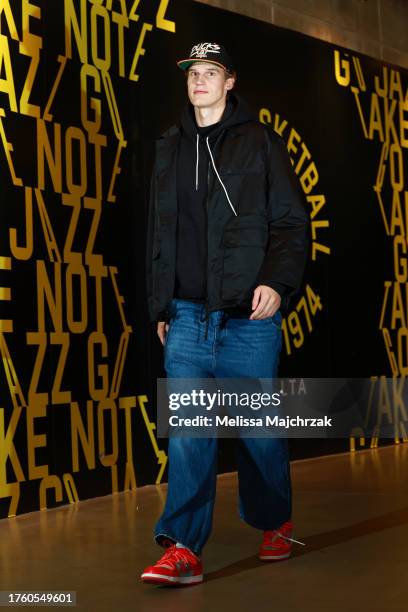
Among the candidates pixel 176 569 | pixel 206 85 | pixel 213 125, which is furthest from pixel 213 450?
pixel 206 85

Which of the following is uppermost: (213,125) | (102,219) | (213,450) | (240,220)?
(213,125)

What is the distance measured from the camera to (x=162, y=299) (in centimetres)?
298

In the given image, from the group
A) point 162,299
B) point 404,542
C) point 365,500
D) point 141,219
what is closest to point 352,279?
point 141,219

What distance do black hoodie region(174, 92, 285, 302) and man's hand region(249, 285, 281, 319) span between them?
28 millimetres

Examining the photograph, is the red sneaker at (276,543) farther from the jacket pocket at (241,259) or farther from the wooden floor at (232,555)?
the jacket pocket at (241,259)

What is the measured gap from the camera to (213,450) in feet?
9.69

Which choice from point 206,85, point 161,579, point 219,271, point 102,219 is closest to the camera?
point 161,579

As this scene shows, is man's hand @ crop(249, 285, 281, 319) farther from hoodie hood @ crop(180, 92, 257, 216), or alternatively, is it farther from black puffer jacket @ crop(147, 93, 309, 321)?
hoodie hood @ crop(180, 92, 257, 216)

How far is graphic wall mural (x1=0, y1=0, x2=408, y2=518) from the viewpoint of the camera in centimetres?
421

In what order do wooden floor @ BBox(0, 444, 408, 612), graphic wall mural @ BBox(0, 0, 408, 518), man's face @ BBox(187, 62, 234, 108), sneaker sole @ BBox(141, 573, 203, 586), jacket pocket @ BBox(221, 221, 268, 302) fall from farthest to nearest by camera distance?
graphic wall mural @ BBox(0, 0, 408, 518), man's face @ BBox(187, 62, 234, 108), jacket pocket @ BBox(221, 221, 268, 302), sneaker sole @ BBox(141, 573, 203, 586), wooden floor @ BBox(0, 444, 408, 612)

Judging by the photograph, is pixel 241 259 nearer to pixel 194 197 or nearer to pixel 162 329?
pixel 194 197

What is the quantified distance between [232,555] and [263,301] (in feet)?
2.74

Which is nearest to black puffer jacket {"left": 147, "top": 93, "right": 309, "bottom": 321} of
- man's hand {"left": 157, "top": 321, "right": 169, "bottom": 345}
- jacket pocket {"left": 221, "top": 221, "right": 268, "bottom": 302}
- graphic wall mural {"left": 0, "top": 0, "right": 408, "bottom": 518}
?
jacket pocket {"left": 221, "top": 221, "right": 268, "bottom": 302}

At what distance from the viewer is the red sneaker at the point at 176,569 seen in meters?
2.83
